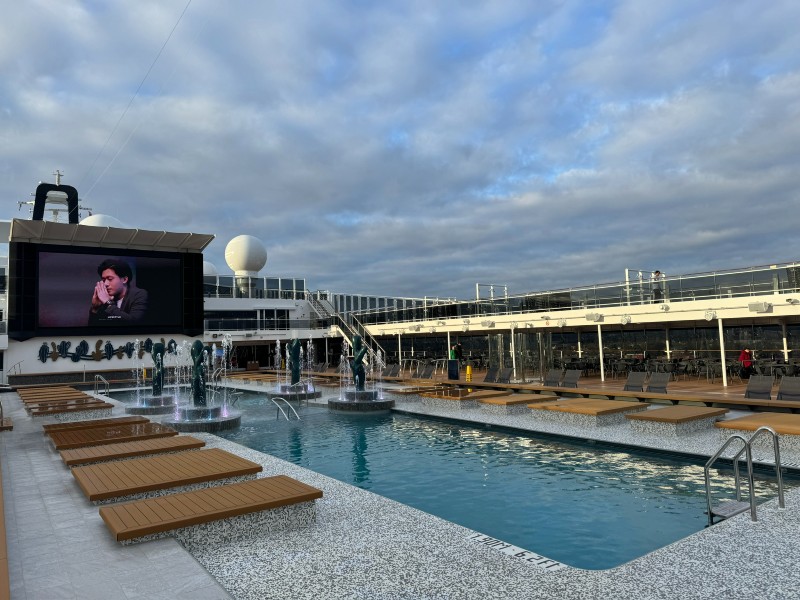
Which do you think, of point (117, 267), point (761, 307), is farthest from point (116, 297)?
point (761, 307)

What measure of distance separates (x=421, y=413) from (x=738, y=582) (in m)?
10.1

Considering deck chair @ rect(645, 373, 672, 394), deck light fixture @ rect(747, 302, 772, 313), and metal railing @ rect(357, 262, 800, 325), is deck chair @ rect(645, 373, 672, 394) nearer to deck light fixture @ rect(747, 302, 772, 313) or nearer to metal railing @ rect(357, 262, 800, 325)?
deck light fixture @ rect(747, 302, 772, 313)

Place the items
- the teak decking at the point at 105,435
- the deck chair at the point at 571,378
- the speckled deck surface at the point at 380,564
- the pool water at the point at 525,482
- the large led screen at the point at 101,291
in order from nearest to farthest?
1. the speckled deck surface at the point at 380,564
2. the pool water at the point at 525,482
3. the teak decking at the point at 105,435
4. the deck chair at the point at 571,378
5. the large led screen at the point at 101,291

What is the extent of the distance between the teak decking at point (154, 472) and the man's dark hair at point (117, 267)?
83.6 feet

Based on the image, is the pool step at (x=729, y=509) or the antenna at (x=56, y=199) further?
the antenna at (x=56, y=199)

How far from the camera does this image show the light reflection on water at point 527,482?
5.86m

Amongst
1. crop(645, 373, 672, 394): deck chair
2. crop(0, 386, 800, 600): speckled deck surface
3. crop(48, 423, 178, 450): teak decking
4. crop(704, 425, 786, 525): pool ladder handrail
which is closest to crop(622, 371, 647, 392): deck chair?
crop(645, 373, 672, 394): deck chair

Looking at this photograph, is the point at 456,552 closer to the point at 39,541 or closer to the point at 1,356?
the point at 39,541

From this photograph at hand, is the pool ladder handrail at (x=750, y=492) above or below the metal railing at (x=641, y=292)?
below

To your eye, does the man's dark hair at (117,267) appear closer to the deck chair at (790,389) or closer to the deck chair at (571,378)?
the deck chair at (571,378)

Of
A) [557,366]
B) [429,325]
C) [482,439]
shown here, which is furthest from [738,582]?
[429,325]

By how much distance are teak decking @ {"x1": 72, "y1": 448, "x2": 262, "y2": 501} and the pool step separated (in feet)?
17.2

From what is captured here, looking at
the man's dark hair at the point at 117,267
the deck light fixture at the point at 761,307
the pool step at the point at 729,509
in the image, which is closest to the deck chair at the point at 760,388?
the deck light fixture at the point at 761,307

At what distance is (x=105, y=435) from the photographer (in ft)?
32.6
